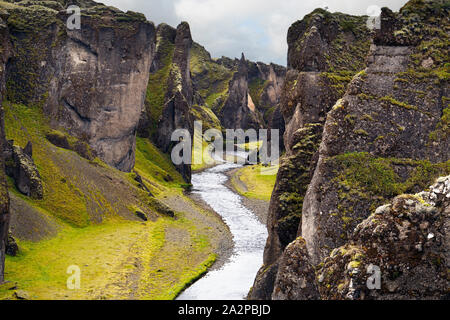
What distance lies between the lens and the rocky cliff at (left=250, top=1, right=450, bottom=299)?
2325cm

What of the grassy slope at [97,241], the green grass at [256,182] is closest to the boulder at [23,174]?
the grassy slope at [97,241]

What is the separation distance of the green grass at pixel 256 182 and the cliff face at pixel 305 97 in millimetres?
61229

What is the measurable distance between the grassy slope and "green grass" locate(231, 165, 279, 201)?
24.5m

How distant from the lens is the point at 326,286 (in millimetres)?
18344

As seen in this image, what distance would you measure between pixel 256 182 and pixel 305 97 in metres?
82.5

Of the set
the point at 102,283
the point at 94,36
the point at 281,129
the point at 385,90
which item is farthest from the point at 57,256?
the point at 281,129

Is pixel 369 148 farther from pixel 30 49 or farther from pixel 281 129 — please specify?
pixel 281 129

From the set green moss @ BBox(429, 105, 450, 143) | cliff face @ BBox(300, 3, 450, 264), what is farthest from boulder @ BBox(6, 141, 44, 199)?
green moss @ BBox(429, 105, 450, 143)

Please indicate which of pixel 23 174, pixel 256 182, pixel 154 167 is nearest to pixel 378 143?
pixel 23 174

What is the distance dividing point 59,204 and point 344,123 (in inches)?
1823

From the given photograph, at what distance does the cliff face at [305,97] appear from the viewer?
2975 centimetres

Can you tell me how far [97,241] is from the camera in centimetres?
5153

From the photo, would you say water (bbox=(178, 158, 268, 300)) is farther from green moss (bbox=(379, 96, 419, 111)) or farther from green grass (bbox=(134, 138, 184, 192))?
green moss (bbox=(379, 96, 419, 111))

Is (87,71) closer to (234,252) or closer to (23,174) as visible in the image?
(23,174)
